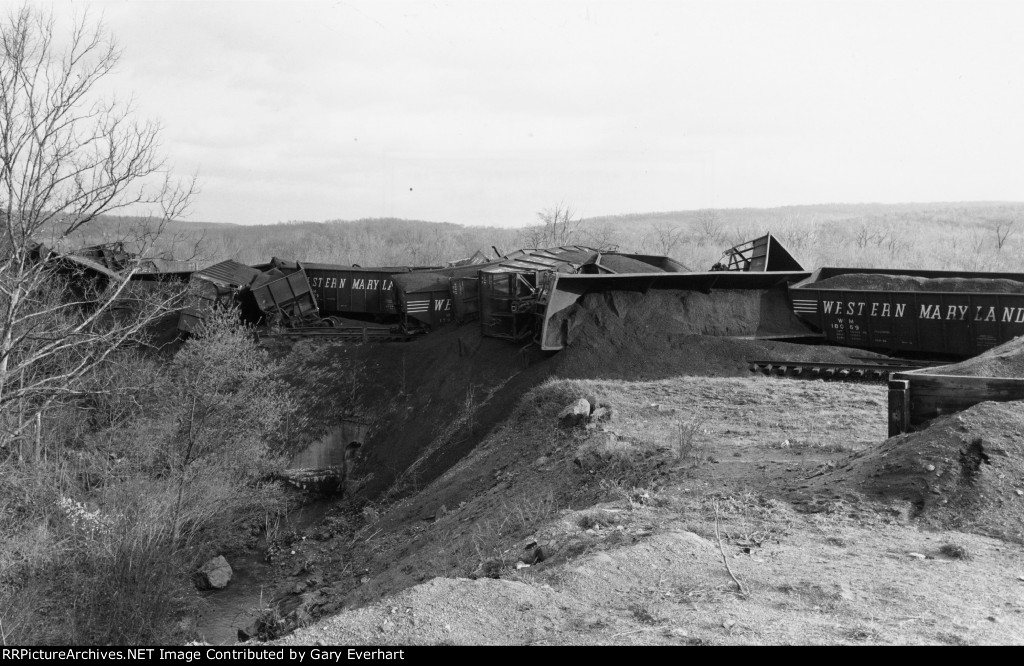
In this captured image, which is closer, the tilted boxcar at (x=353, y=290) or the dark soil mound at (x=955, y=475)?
the dark soil mound at (x=955, y=475)

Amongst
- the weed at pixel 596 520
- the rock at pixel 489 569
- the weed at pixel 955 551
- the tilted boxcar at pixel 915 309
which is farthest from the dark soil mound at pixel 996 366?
the tilted boxcar at pixel 915 309

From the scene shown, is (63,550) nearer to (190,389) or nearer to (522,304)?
(190,389)

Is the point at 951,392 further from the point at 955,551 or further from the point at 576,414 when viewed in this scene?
the point at 576,414

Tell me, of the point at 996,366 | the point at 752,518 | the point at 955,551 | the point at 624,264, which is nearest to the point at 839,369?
the point at 996,366

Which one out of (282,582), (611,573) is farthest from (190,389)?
(611,573)

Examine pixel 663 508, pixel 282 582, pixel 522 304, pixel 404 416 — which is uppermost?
pixel 522 304

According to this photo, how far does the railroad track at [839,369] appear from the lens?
1461 centimetres

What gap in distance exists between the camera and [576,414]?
497 inches

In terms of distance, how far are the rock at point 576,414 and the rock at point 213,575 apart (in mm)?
7282

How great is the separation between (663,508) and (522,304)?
10.3 meters

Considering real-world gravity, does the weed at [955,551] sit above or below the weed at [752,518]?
above

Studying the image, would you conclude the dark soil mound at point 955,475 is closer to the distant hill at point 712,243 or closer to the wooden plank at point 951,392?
the wooden plank at point 951,392

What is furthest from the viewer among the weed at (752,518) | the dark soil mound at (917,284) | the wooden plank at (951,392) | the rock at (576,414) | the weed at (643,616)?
the dark soil mound at (917,284)

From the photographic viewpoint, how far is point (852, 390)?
43.2 feet
